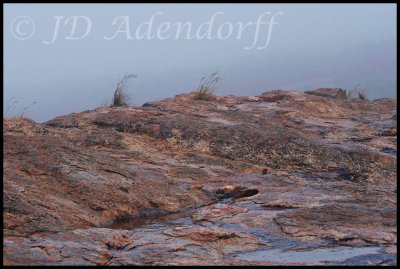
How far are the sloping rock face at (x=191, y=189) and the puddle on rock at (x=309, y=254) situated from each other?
46mm

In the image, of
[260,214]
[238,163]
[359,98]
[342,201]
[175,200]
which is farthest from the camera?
[359,98]

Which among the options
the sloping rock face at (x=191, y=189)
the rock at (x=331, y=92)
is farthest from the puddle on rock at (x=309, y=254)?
the rock at (x=331, y=92)

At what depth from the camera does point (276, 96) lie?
15625mm

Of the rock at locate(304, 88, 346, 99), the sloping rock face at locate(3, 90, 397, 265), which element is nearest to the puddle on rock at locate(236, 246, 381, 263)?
the sloping rock face at locate(3, 90, 397, 265)

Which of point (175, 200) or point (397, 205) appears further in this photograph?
point (175, 200)

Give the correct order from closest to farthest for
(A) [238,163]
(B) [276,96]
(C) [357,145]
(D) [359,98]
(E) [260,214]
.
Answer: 1. (E) [260,214]
2. (A) [238,163]
3. (C) [357,145]
4. (B) [276,96]
5. (D) [359,98]

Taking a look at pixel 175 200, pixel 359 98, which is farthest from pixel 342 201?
pixel 359 98

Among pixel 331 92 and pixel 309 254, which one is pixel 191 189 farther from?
pixel 331 92

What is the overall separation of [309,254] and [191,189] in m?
3.06

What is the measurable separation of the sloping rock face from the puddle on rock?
1.8 inches

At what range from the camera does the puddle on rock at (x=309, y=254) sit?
4172mm

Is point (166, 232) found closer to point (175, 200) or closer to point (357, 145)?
point (175, 200)

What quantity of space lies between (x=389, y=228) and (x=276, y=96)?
1082cm

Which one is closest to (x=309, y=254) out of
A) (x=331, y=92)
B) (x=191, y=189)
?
(x=191, y=189)
